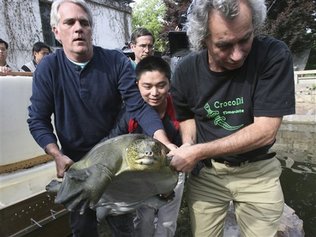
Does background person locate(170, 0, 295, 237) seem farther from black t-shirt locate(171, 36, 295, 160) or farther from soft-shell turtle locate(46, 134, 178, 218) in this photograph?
soft-shell turtle locate(46, 134, 178, 218)

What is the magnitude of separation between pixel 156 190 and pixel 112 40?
10.8 meters

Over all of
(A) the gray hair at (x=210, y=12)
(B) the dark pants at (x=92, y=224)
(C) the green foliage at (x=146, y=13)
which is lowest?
(B) the dark pants at (x=92, y=224)

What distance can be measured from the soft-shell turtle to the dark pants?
425mm

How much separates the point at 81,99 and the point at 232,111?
0.90 m

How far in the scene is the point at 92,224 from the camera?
7.72 ft

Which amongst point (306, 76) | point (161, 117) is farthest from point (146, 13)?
point (161, 117)

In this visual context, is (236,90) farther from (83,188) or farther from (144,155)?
(83,188)

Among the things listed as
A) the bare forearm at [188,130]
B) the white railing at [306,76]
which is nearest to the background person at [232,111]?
the bare forearm at [188,130]

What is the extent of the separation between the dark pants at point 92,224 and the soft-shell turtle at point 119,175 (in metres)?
0.42

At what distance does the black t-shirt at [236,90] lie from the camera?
6.08 feet

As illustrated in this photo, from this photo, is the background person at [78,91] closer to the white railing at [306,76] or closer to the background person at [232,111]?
the background person at [232,111]

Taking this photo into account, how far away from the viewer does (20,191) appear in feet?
10.1

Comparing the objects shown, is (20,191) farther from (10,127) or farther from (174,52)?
(174,52)

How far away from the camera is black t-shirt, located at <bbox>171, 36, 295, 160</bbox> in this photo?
6.08 ft
